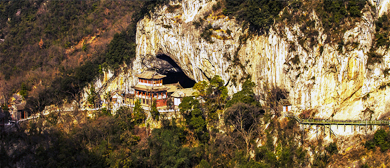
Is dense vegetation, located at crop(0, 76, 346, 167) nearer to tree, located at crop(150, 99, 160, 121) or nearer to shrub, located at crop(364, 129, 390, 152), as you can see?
tree, located at crop(150, 99, 160, 121)

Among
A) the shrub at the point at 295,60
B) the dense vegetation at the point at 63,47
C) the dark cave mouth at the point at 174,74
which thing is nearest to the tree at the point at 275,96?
the shrub at the point at 295,60

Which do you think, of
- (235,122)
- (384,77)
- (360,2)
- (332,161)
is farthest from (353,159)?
(360,2)

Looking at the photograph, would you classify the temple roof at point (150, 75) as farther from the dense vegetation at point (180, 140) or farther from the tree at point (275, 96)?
the tree at point (275, 96)

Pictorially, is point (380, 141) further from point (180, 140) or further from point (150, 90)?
point (150, 90)

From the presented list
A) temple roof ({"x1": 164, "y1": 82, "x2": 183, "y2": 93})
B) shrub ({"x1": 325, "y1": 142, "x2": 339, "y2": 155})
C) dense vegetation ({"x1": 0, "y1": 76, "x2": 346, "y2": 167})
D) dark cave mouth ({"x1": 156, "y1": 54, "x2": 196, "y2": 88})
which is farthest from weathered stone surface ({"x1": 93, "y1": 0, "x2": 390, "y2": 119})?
temple roof ({"x1": 164, "y1": 82, "x2": 183, "y2": 93})

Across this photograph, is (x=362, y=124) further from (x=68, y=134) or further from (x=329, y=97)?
(x=68, y=134)

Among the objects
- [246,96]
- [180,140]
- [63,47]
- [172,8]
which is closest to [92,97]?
[172,8]
